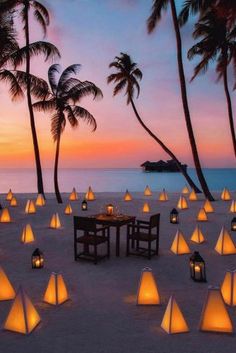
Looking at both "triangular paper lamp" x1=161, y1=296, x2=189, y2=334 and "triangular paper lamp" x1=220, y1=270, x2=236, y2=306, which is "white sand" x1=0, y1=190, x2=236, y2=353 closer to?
"triangular paper lamp" x1=161, y1=296, x2=189, y2=334

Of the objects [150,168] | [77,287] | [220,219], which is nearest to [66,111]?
[220,219]

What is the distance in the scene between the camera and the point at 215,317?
4.32 m

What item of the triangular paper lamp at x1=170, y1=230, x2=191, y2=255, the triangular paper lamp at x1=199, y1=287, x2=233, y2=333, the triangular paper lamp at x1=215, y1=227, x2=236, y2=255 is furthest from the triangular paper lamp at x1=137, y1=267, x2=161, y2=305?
the triangular paper lamp at x1=215, y1=227, x2=236, y2=255

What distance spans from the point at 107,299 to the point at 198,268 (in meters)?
1.94

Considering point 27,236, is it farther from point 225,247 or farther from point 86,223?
point 225,247

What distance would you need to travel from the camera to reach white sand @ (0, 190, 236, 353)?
13.1 ft

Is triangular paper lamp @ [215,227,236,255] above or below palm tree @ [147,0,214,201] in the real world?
below

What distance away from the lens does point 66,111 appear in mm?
17812

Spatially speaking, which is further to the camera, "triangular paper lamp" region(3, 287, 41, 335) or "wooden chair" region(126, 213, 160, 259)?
"wooden chair" region(126, 213, 160, 259)

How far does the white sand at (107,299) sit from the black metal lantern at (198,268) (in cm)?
14

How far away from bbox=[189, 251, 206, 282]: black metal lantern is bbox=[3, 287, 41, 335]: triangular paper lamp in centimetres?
319

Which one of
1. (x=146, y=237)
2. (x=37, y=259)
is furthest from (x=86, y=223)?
(x=146, y=237)

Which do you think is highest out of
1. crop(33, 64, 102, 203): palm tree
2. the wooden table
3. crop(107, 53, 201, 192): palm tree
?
crop(107, 53, 201, 192): palm tree

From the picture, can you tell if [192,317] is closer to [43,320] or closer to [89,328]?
[89,328]
